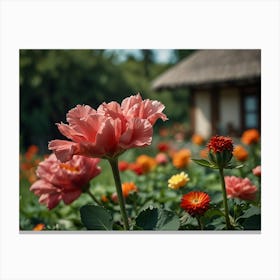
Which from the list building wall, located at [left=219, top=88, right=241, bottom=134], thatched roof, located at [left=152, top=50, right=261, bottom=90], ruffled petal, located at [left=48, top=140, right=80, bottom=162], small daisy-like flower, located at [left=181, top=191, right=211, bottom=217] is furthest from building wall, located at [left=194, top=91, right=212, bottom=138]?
ruffled petal, located at [left=48, top=140, right=80, bottom=162]

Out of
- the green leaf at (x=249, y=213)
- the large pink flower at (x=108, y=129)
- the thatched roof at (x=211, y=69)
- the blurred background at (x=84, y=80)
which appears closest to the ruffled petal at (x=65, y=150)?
the large pink flower at (x=108, y=129)

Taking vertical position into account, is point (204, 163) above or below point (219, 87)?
below

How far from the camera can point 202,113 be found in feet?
23.0

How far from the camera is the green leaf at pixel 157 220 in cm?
94

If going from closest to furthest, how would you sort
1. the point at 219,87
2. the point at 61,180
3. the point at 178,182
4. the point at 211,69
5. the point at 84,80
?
the point at 61,180 → the point at 178,182 → the point at 211,69 → the point at 219,87 → the point at 84,80

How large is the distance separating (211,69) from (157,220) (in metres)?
5.51

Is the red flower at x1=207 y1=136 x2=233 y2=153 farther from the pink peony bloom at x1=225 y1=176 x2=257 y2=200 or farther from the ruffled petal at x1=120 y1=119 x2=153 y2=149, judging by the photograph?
the pink peony bloom at x1=225 y1=176 x2=257 y2=200

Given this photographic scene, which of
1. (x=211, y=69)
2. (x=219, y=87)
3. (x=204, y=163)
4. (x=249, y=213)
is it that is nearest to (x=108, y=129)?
(x=204, y=163)

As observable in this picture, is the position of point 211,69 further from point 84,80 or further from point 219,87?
point 84,80

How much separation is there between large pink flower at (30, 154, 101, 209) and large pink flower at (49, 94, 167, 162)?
0.23 meters

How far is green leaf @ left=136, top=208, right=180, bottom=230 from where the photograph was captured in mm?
936

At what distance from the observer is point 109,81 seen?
7.75 meters
